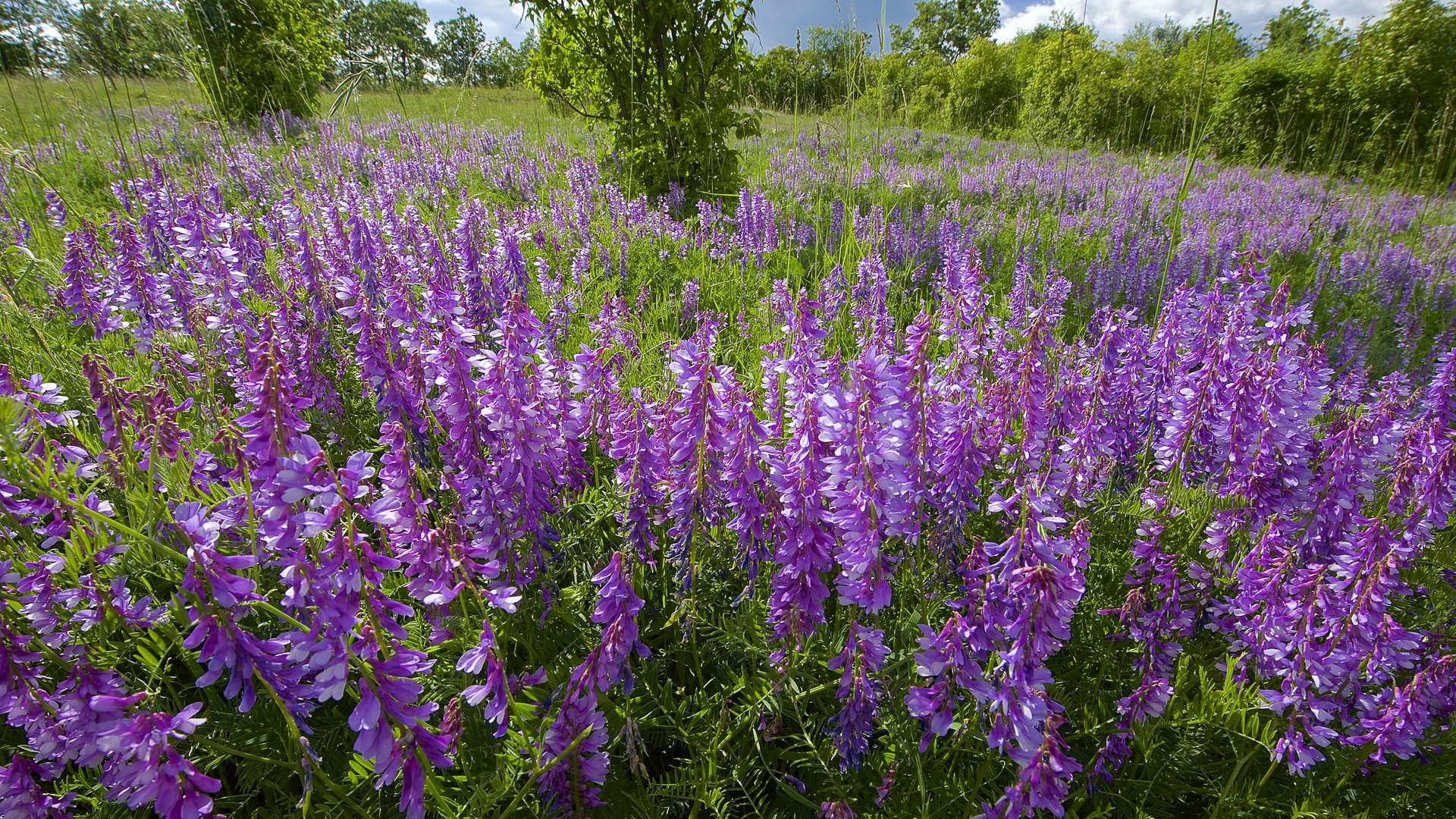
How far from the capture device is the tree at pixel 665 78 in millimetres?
6527

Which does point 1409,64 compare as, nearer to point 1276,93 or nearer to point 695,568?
point 1276,93

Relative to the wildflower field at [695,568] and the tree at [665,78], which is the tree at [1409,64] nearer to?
the tree at [665,78]

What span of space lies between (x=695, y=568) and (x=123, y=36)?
5519 millimetres

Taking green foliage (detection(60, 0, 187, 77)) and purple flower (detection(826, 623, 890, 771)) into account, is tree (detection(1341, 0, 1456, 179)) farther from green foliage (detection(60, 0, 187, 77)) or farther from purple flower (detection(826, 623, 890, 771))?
green foliage (detection(60, 0, 187, 77))

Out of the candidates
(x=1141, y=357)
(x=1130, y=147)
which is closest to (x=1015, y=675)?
(x=1141, y=357)

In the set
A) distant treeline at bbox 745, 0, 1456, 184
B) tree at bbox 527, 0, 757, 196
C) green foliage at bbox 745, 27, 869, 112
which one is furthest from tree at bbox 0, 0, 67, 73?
distant treeline at bbox 745, 0, 1456, 184

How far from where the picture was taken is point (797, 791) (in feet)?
5.49

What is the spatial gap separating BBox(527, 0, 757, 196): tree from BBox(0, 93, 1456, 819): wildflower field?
13.8ft

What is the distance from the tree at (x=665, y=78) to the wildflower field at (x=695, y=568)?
4215 millimetres

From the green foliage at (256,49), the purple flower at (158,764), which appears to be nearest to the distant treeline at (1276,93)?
the green foliage at (256,49)

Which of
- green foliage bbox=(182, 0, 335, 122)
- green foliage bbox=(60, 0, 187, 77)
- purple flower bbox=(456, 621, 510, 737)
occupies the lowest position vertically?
purple flower bbox=(456, 621, 510, 737)

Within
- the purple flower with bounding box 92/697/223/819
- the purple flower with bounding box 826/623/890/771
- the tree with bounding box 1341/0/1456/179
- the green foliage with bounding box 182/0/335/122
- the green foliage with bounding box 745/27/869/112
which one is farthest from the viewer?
the tree with bounding box 1341/0/1456/179

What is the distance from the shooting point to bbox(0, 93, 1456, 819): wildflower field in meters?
1.30

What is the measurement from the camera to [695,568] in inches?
65.6
